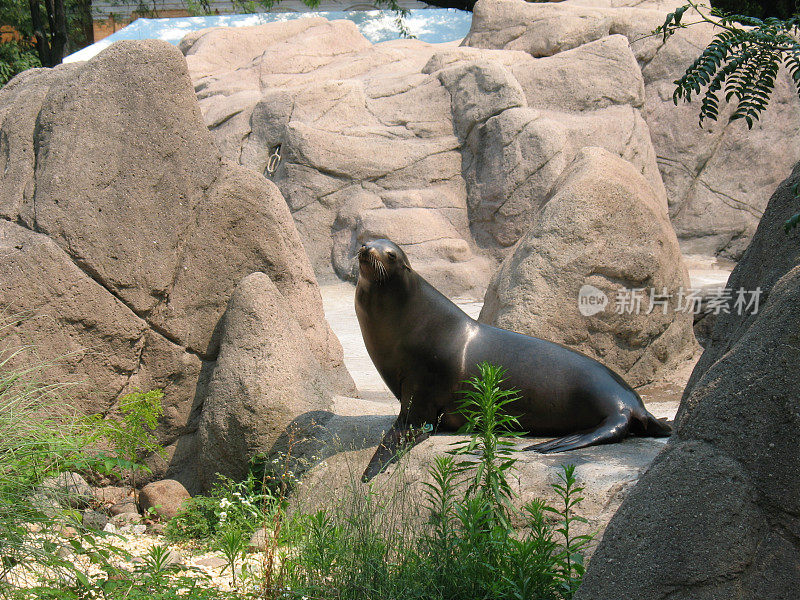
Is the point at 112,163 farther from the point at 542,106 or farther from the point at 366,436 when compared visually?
the point at 542,106

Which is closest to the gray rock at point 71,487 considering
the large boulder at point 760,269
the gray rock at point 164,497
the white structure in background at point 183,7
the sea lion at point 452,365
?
the gray rock at point 164,497

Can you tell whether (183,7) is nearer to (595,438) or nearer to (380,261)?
(380,261)

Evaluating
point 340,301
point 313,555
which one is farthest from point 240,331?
point 340,301

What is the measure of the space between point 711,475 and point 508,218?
35.0ft

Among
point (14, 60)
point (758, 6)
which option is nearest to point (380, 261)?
point (14, 60)

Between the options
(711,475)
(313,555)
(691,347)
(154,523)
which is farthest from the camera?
(691,347)

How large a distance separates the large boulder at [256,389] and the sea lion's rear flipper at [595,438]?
153 centimetres

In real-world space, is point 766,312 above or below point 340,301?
above

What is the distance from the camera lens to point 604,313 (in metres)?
6.92

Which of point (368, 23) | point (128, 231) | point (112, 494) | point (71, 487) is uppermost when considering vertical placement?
point (368, 23)

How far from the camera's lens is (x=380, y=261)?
15.9ft

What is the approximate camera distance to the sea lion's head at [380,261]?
482 cm

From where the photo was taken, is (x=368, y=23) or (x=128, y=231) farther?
(x=368, y=23)

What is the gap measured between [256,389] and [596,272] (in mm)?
3159
